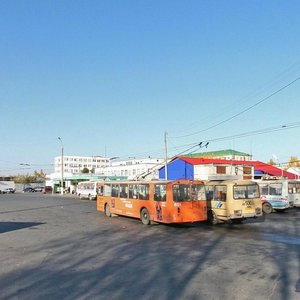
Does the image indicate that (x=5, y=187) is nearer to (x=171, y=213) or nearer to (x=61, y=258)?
(x=171, y=213)

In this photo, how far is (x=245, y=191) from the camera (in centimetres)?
2191

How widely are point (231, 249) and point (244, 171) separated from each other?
155ft

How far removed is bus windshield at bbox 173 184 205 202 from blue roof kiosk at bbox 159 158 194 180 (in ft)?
115

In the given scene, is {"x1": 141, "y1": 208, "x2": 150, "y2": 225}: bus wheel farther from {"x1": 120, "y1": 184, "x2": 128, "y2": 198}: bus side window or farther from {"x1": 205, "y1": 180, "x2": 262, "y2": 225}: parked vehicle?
{"x1": 205, "y1": 180, "x2": 262, "y2": 225}: parked vehicle

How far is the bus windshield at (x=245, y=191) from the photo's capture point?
21.6 metres

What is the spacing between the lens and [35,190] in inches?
4193

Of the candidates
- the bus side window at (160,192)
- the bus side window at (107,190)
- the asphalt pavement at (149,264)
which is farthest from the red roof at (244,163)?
the asphalt pavement at (149,264)

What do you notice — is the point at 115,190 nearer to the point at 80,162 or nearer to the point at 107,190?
the point at 107,190

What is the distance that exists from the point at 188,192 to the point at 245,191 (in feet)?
10.4

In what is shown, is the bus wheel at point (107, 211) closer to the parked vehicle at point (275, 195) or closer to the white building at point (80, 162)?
the parked vehicle at point (275, 195)

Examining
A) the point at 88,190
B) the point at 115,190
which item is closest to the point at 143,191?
the point at 115,190

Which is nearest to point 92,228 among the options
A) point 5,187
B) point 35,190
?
point 5,187

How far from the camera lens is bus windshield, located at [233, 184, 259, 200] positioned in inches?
852

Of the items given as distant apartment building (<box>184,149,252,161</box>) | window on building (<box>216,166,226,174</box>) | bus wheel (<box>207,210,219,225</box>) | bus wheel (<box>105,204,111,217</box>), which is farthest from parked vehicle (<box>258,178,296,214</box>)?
distant apartment building (<box>184,149,252,161</box>)
